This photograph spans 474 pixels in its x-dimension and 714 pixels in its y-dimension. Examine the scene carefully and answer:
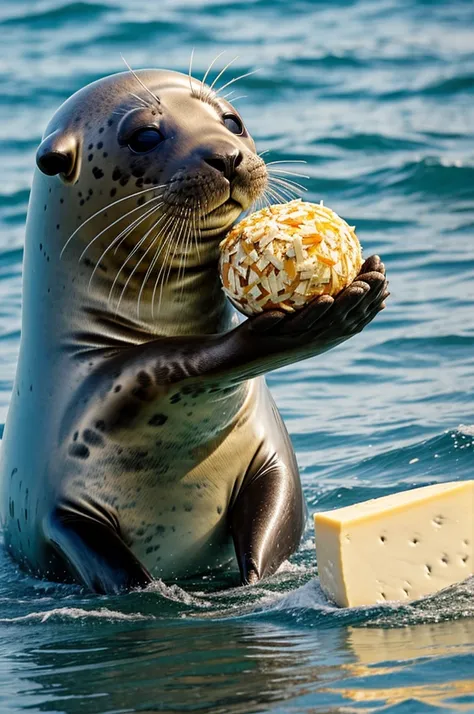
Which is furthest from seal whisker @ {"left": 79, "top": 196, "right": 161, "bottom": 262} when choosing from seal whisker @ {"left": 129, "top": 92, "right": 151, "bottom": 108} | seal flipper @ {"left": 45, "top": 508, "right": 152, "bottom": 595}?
seal flipper @ {"left": 45, "top": 508, "right": 152, "bottom": 595}

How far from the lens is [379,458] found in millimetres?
8266

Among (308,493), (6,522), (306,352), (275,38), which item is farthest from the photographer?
(275,38)

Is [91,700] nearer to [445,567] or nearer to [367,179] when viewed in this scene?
[445,567]

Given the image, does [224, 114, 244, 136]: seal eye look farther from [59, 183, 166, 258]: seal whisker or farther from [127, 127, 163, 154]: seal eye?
[59, 183, 166, 258]: seal whisker

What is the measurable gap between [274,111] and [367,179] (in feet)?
10.1

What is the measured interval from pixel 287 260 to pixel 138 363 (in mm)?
850

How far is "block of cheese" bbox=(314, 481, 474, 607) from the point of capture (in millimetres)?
5363

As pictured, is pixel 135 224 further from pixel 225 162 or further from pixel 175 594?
pixel 175 594

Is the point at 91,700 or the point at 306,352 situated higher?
the point at 306,352

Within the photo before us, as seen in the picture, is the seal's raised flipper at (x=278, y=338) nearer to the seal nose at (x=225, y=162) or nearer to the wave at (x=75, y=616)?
the seal nose at (x=225, y=162)

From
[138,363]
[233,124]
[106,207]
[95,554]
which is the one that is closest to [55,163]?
[106,207]

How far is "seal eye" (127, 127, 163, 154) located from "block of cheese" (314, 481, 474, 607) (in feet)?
5.17

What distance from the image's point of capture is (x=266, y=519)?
20.7 ft

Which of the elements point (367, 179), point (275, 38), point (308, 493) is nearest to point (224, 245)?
point (308, 493)
